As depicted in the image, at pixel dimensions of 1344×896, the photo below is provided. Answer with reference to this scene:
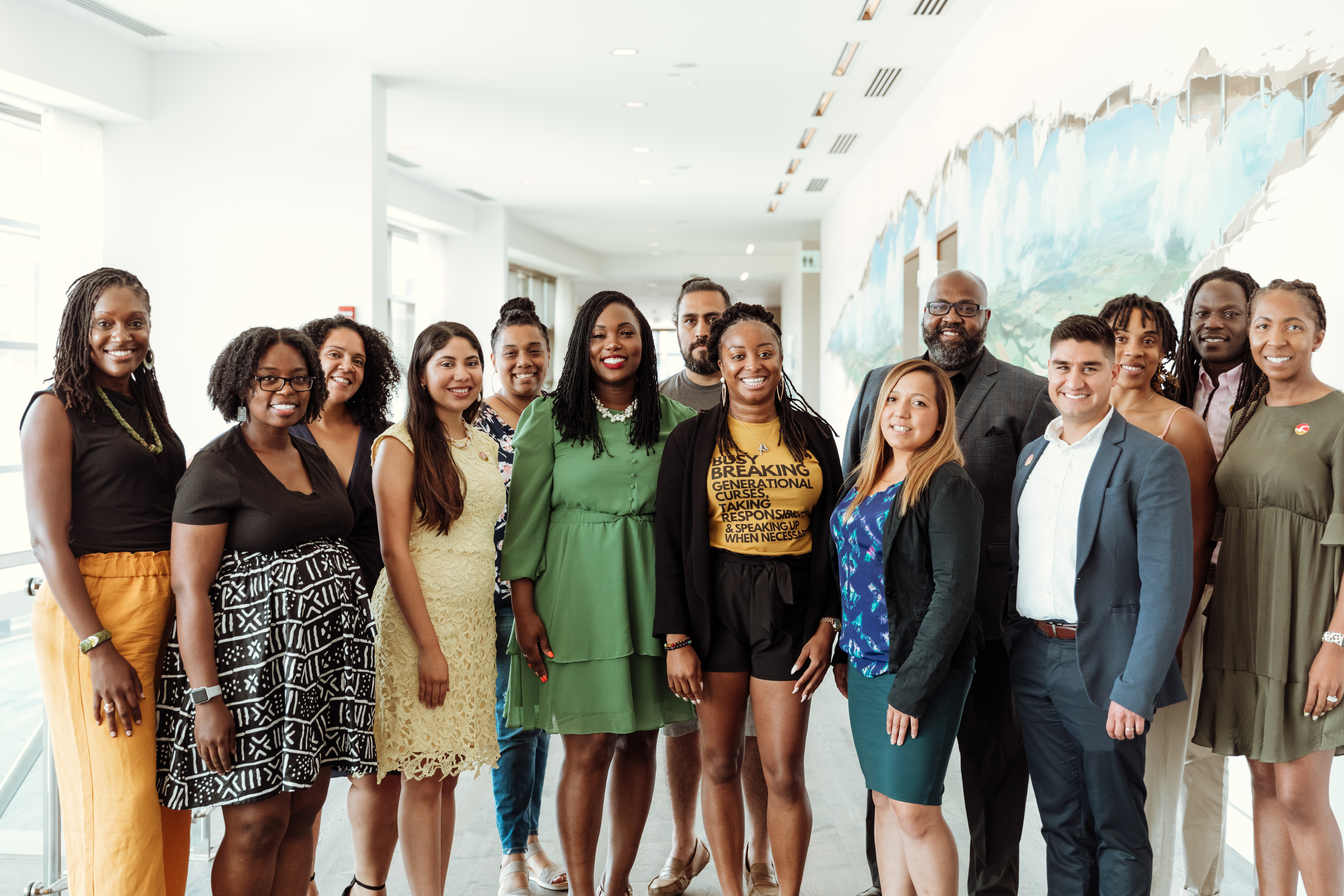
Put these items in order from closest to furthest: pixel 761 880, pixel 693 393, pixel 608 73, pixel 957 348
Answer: pixel 957 348
pixel 761 880
pixel 693 393
pixel 608 73

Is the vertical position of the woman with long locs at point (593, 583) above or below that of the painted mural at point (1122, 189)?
below

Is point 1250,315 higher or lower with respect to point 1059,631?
higher

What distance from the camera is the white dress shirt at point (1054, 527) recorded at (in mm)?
2266

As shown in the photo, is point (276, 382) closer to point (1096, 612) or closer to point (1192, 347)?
point (1096, 612)

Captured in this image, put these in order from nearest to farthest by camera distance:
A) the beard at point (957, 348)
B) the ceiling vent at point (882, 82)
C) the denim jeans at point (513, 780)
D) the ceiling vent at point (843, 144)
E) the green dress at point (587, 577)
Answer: the green dress at point (587, 577), the beard at point (957, 348), the denim jeans at point (513, 780), the ceiling vent at point (882, 82), the ceiling vent at point (843, 144)

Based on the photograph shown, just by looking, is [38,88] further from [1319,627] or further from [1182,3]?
[1319,627]

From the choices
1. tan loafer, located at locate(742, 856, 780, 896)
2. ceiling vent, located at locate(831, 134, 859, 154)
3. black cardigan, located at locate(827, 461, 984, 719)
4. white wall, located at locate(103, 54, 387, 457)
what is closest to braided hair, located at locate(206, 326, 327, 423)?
black cardigan, located at locate(827, 461, 984, 719)

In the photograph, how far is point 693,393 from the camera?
354 centimetres

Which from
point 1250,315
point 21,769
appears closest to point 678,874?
point 21,769

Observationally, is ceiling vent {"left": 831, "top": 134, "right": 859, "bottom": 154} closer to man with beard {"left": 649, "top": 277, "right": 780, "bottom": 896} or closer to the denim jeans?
man with beard {"left": 649, "top": 277, "right": 780, "bottom": 896}

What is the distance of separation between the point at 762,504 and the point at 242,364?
1.35m

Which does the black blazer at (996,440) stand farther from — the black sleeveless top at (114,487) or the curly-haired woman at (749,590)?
the black sleeveless top at (114,487)

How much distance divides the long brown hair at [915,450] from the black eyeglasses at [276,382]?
1405 millimetres

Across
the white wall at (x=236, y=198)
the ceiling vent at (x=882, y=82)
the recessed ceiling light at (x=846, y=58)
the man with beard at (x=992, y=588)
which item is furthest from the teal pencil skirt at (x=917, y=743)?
the ceiling vent at (x=882, y=82)
